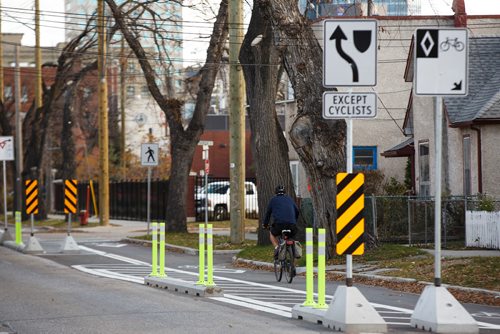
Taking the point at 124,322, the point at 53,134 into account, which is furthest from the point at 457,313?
the point at 53,134

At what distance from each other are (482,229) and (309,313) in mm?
12226

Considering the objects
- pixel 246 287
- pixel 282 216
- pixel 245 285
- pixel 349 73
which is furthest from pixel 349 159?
pixel 282 216

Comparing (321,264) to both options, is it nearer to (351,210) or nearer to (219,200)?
(351,210)

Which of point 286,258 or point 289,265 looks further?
point 286,258

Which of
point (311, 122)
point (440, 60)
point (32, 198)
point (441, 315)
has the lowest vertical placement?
point (441, 315)

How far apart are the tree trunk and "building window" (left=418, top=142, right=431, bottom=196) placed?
9184 mm

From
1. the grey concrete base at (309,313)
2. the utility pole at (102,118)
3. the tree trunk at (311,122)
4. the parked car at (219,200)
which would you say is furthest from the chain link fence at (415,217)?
the parked car at (219,200)

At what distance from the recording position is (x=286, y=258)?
19328 mm

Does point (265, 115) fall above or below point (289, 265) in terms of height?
above

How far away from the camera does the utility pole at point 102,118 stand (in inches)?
1635

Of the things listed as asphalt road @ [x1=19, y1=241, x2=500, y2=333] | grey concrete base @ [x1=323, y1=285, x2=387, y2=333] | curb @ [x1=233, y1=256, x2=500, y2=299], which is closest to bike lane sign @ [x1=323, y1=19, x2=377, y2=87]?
grey concrete base @ [x1=323, y1=285, x2=387, y2=333]

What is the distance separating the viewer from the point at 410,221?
25.6 metres

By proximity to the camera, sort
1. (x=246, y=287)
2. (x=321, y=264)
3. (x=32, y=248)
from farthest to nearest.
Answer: (x=32, y=248), (x=246, y=287), (x=321, y=264)

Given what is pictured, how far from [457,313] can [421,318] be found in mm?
482
